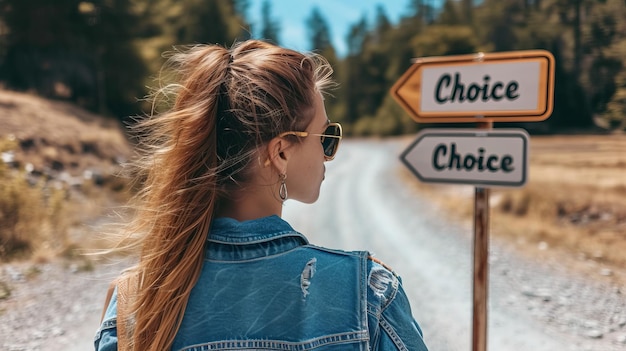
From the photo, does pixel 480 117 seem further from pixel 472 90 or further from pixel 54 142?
pixel 54 142

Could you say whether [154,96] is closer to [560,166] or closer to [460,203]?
[460,203]

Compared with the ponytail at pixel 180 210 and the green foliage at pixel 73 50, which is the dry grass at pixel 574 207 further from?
the green foliage at pixel 73 50

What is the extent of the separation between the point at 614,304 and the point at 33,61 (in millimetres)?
22735

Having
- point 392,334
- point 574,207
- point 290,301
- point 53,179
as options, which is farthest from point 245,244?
point 53,179

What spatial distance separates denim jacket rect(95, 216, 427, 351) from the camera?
86 cm

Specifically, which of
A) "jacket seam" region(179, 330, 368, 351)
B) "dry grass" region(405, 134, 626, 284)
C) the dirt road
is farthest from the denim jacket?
"dry grass" region(405, 134, 626, 284)

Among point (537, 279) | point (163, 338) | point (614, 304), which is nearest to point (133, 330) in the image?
point (163, 338)

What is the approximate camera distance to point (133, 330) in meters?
0.99

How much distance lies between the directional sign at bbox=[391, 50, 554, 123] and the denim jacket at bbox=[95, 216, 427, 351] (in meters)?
1.97

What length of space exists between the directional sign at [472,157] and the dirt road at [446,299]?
5.23ft

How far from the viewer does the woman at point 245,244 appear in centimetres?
86

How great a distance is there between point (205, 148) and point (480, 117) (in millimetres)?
2091

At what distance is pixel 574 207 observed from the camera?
29.7ft

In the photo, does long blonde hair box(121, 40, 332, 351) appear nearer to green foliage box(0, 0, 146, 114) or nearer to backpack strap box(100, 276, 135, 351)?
backpack strap box(100, 276, 135, 351)
